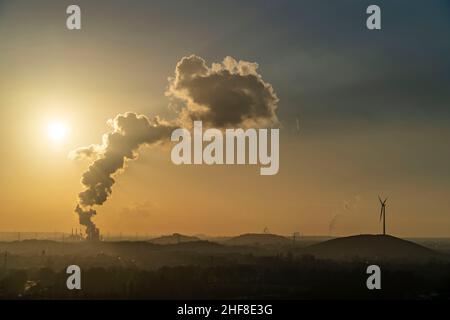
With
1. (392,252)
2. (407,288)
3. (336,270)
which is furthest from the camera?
(392,252)

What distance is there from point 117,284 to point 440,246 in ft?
170

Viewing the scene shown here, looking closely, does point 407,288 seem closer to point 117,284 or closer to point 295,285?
point 295,285

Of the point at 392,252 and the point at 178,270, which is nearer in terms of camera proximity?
the point at 178,270

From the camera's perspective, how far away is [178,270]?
7806 centimetres
